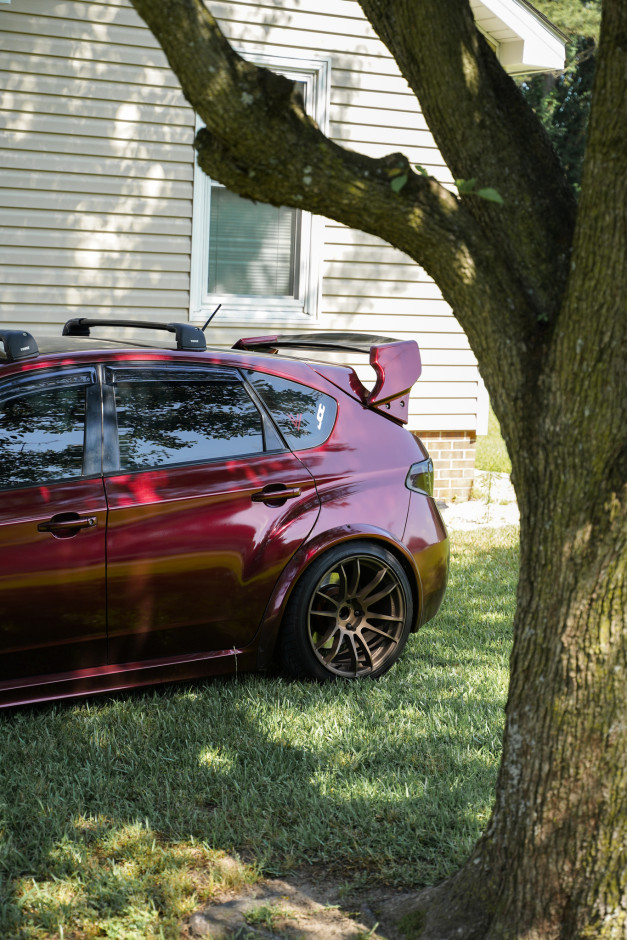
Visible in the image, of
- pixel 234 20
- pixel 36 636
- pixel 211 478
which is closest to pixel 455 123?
pixel 211 478

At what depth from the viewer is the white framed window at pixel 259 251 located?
9164mm

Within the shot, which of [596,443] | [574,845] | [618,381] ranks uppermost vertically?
[618,381]

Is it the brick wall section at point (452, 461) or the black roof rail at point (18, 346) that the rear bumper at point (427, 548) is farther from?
the brick wall section at point (452, 461)

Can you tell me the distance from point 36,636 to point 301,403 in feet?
5.82

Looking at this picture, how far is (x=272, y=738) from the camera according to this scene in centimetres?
442

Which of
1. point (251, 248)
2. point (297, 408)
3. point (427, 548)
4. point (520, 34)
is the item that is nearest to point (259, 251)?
point (251, 248)

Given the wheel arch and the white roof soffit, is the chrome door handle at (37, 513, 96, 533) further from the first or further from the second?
the white roof soffit

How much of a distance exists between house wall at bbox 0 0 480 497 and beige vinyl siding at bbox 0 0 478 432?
0.01m

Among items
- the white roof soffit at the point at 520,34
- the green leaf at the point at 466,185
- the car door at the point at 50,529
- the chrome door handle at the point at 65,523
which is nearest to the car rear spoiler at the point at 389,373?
the car door at the point at 50,529

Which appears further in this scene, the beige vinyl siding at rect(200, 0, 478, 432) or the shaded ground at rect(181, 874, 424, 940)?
the beige vinyl siding at rect(200, 0, 478, 432)

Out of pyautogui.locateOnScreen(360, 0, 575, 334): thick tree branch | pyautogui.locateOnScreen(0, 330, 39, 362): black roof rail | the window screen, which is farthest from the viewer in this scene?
the window screen

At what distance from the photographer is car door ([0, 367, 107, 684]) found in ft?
14.1

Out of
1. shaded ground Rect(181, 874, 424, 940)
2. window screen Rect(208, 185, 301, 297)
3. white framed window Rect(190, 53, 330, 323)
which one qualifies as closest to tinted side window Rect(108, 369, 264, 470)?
shaded ground Rect(181, 874, 424, 940)

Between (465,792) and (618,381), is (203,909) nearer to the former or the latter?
(465,792)
